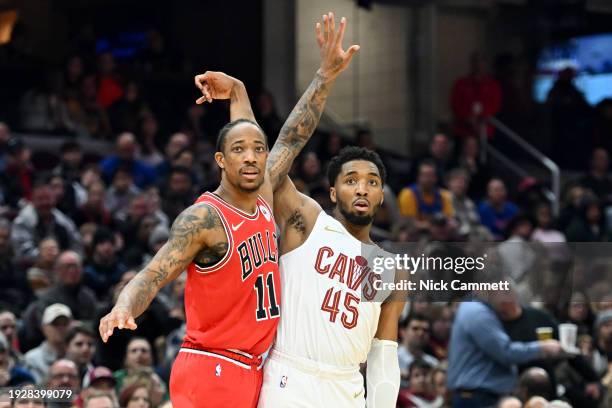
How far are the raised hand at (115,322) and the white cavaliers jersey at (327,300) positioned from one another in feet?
3.81

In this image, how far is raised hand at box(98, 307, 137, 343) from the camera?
5504 millimetres

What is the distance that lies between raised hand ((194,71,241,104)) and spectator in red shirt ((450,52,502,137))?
10122mm

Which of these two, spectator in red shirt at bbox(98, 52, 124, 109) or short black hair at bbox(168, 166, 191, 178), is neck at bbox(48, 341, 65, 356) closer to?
short black hair at bbox(168, 166, 191, 178)

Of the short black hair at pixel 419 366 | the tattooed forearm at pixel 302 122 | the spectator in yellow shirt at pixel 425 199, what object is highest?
the tattooed forearm at pixel 302 122

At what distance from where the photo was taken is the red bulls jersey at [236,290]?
20.4 ft

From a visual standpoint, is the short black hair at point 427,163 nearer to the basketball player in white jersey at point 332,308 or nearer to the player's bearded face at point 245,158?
the basketball player in white jersey at point 332,308

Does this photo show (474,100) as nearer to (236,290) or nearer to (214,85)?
(214,85)

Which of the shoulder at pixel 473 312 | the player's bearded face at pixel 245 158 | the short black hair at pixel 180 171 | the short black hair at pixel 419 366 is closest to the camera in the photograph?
the player's bearded face at pixel 245 158

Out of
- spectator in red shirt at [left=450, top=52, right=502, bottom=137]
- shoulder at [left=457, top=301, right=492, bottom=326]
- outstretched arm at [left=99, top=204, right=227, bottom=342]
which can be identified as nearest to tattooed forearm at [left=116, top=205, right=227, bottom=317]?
outstretched arm at [left=99, top=204, right=227, bottom=342]

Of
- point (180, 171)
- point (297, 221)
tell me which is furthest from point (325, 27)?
point (180, 171)

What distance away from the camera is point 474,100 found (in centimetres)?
1702

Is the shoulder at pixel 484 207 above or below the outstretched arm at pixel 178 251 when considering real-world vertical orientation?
below

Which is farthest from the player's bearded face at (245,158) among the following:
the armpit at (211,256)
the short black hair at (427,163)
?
the short black hair at (427,163)

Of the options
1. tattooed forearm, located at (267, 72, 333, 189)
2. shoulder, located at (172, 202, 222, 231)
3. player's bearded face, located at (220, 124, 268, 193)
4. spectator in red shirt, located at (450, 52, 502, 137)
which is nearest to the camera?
→ shoulder, located at (172, 202, 222, 231)
